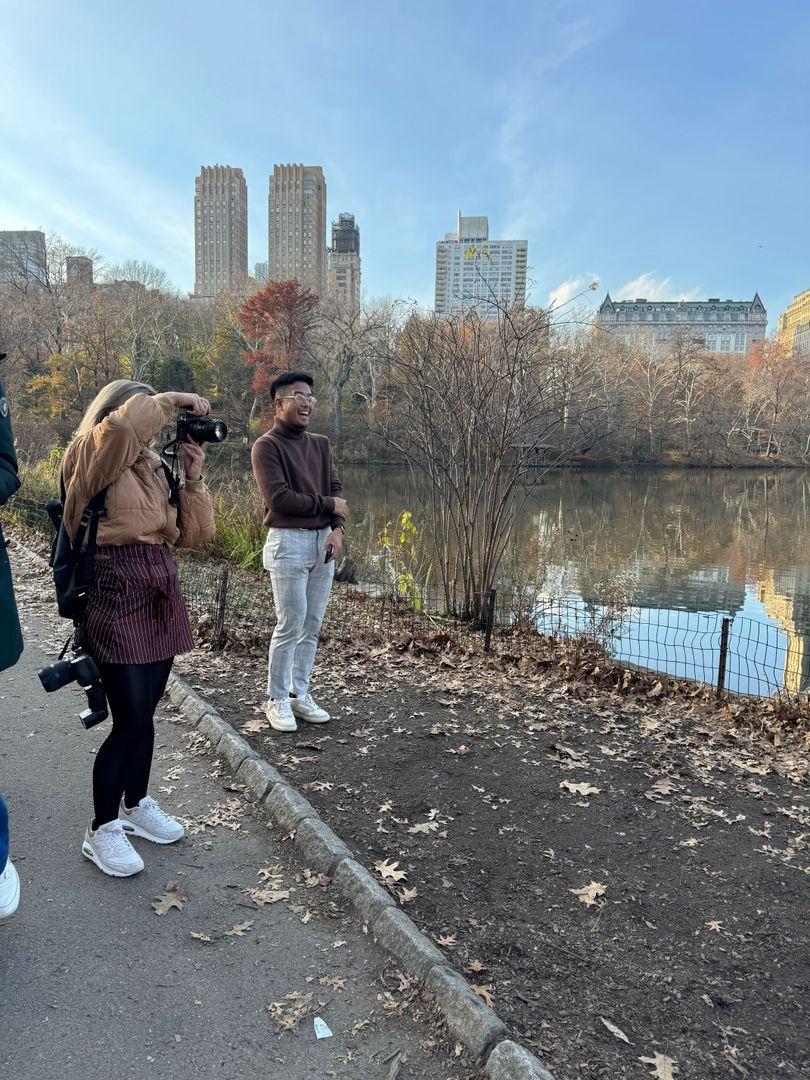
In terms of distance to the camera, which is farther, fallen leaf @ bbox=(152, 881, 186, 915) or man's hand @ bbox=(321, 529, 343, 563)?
man's hand @ bbox=(321, 529, 343, 563)

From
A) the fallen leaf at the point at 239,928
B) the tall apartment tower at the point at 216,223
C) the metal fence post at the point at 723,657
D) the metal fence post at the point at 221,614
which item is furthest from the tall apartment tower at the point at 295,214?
the fallen leaf at the point at 239,928

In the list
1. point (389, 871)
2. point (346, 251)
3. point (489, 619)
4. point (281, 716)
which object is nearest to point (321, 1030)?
point (389, 871)

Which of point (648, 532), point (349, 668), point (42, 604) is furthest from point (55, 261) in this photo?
point (349, 668)

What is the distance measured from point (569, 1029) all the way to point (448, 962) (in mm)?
437

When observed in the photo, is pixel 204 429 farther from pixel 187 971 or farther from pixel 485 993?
pixel 485 993

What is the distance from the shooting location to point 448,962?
244 centimetres

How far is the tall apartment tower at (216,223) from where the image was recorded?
5743 inches

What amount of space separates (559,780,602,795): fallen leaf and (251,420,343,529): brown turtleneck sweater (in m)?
2.08

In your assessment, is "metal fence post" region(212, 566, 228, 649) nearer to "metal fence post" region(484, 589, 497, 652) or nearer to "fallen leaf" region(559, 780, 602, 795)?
"metal fence post" region(484, 589, 497, 652)

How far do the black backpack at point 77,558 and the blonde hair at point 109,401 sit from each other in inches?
10.2

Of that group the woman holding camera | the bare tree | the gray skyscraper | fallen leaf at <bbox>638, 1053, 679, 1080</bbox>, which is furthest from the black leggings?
the gray skyscraper

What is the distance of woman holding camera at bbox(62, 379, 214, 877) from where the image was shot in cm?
265

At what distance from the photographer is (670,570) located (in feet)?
48.7

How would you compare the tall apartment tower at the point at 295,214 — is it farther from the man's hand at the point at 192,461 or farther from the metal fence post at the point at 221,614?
the man's hand at the point at 192,461
